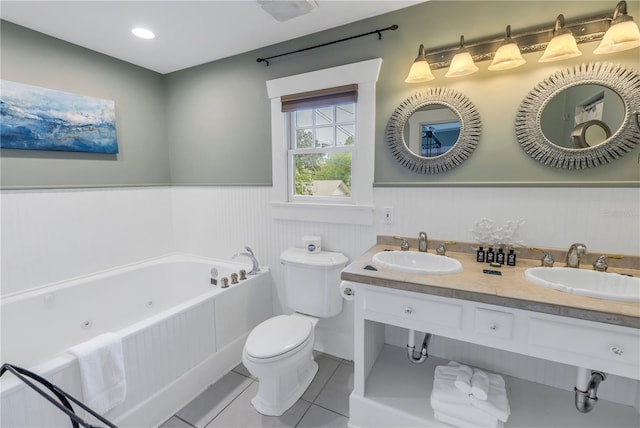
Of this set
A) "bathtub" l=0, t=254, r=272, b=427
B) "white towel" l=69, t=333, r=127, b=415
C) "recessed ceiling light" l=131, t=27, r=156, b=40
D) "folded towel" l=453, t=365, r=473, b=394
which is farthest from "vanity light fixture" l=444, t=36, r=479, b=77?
"white towel" l=69, t=333, r=127, b=415

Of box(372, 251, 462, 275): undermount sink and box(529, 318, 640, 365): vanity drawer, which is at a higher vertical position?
box(372, 251, 462, 275): undermount sink

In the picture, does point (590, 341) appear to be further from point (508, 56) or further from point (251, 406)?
point (251, 406)

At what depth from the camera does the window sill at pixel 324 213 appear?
1.96 metres

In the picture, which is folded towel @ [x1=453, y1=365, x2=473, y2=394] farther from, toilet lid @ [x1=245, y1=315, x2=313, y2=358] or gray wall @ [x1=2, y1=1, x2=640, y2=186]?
gray wall @ [x1=2, y1=1, x2=640, y2=186]

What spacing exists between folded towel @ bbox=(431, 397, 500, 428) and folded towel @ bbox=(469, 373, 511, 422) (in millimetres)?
20

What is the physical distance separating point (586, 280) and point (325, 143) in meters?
1.69

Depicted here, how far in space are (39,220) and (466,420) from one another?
2870 millimetres

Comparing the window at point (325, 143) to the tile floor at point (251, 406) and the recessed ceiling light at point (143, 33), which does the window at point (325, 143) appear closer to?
the recessed ceiling light at point (143, 33)

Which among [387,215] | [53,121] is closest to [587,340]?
[387,215]

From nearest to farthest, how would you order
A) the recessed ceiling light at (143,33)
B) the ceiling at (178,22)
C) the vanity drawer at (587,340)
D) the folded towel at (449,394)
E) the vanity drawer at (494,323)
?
the vanity drawer at (587,340)
the vanity drawer at (494,323)
the folded towel at (449,394)
the ceiling at (178,22)
the recessed ceiling light at (143,33)

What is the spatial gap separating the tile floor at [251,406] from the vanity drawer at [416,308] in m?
0.73

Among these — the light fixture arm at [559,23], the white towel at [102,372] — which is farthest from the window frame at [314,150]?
the white towel at [102,372]

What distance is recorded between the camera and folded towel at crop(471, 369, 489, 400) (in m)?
1.34

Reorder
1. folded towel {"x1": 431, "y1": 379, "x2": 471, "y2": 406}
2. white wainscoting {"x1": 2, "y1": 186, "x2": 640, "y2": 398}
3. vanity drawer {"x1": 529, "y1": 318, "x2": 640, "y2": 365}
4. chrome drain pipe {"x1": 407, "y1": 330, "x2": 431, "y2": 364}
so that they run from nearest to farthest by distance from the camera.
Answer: vanity drawer {"x1": 529, "y1": 318, "x2": 640, "y2": 365} < folded towel {"x1": 431, "y1": 379, "x2": 471, "y2": 406} < white wainscoting {"x1": 2, "y1": 186, "x2": 640, "y2": 398} < chrome drain pipe {"x1": 407, "y1": 330, "x2": 431, "y2": 364}
